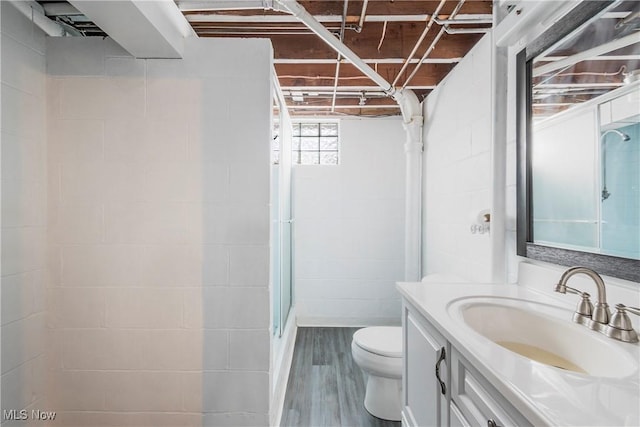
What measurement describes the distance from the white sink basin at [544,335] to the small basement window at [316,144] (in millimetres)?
2383

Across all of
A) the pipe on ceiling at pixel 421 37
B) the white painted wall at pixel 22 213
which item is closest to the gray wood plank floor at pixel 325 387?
the white painted wall at pixel 22 213

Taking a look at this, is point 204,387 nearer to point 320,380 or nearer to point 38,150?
point 320,380

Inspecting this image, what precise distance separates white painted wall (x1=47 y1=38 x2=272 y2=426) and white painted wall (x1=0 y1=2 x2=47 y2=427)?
69mm

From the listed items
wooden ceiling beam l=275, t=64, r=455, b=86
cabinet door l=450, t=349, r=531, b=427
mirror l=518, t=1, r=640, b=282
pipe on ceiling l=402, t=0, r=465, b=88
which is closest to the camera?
cabinet door l=450, t=349, r=531, b=427

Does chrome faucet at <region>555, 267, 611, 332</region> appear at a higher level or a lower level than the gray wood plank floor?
higher

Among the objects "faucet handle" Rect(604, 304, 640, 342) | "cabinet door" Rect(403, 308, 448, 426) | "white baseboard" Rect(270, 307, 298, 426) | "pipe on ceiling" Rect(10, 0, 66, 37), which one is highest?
"pipe on ceiling" Rect(10, 0, 66, 37)

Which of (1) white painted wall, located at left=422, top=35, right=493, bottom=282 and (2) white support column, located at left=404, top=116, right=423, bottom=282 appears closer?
(1) white painted wall, located at left=422, top=35, right=493, bottom=282

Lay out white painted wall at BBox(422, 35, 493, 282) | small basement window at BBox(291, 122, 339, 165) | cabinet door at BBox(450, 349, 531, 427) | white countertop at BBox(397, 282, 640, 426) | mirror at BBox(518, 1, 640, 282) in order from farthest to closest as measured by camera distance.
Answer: small basement window at BBox(291, 122, 339, 165), white painted wall at BBox(422, 35, 493, 282), mirror at BBox(518, 1, 640, 282), cabinet door at BBox(450, 349, 531, 427), white countertop at BBox(397, 282, 640, 426)

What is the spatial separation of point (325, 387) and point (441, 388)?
1.43 m

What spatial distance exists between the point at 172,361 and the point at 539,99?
2.03m

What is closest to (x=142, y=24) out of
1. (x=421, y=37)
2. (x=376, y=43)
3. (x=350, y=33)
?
(x=350, y=33)

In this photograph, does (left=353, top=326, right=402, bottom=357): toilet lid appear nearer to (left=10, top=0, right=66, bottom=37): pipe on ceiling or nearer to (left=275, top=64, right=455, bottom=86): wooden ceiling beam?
(left=275, top=64, right=455, bottom=86): wooden ceiling beam

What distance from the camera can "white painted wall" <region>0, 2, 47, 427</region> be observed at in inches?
53.7

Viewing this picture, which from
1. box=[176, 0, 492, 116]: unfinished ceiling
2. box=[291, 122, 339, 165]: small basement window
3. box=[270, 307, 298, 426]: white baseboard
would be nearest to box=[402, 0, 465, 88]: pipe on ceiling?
box=[176, 0, 492, 116]: unfinished ceiling
